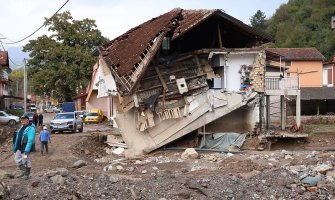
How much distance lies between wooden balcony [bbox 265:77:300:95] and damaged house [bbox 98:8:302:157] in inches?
29.4

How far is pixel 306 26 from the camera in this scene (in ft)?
267

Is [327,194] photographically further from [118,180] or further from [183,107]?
[183,107]

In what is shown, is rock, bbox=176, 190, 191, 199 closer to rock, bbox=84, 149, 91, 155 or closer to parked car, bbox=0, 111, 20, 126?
rock, bbox=84, 149, 91, 155

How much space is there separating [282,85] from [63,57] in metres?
36.5

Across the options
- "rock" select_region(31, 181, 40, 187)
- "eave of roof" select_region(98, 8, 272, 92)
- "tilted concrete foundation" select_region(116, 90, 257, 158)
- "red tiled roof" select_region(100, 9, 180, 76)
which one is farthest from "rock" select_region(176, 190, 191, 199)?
"red tiled roof" select_region(100, 9, 180, 76)

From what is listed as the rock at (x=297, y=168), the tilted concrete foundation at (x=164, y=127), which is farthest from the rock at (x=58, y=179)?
the tilted concrete foundation at (x=164, y=127)

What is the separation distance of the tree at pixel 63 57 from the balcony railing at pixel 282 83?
34.0 m

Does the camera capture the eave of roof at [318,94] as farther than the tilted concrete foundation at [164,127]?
Yes

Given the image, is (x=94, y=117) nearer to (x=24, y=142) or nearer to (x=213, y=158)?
(x=213, y=158)

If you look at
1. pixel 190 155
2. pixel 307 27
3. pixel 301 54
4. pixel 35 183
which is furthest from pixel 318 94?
pixel 307 27

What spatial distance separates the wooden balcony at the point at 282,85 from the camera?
2903 cm

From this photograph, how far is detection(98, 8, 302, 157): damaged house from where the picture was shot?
26.2 metres

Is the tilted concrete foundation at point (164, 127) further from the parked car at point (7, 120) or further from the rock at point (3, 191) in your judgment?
the parked car at point (7, 120)

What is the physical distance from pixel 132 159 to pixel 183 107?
4357 mm
